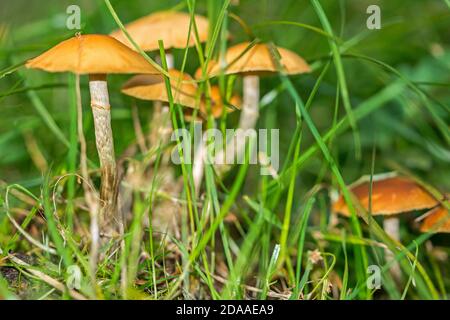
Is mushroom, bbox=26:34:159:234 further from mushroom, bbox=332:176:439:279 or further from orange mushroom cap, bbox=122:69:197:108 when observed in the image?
mushroom, bbox=332:176:439:279

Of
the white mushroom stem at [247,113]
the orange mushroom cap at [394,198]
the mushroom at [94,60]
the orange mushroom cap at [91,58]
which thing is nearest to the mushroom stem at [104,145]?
the mushroom at [94,60]

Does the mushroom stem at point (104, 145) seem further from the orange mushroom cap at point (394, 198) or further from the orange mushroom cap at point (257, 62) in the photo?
the orange mushroom cap at point (394, 198)

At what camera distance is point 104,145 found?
139 cm

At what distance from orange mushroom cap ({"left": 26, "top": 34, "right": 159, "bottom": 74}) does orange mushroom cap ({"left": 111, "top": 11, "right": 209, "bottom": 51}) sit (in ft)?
1.48

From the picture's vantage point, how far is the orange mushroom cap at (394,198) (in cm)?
157

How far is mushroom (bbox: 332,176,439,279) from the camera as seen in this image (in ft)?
5.16

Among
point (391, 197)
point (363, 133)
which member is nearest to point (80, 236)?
point (391, 197)

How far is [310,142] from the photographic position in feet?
7.98

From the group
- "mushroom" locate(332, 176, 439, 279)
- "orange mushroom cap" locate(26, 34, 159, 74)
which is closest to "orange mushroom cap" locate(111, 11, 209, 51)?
"orange mushroom cap" locate(26, 34, 159, 74)

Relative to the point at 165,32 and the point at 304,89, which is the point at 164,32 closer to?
the point at 165,32

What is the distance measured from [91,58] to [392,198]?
963mm

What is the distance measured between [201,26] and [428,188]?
878 millimetres

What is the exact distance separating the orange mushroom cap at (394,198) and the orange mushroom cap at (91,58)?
31.0 inches
